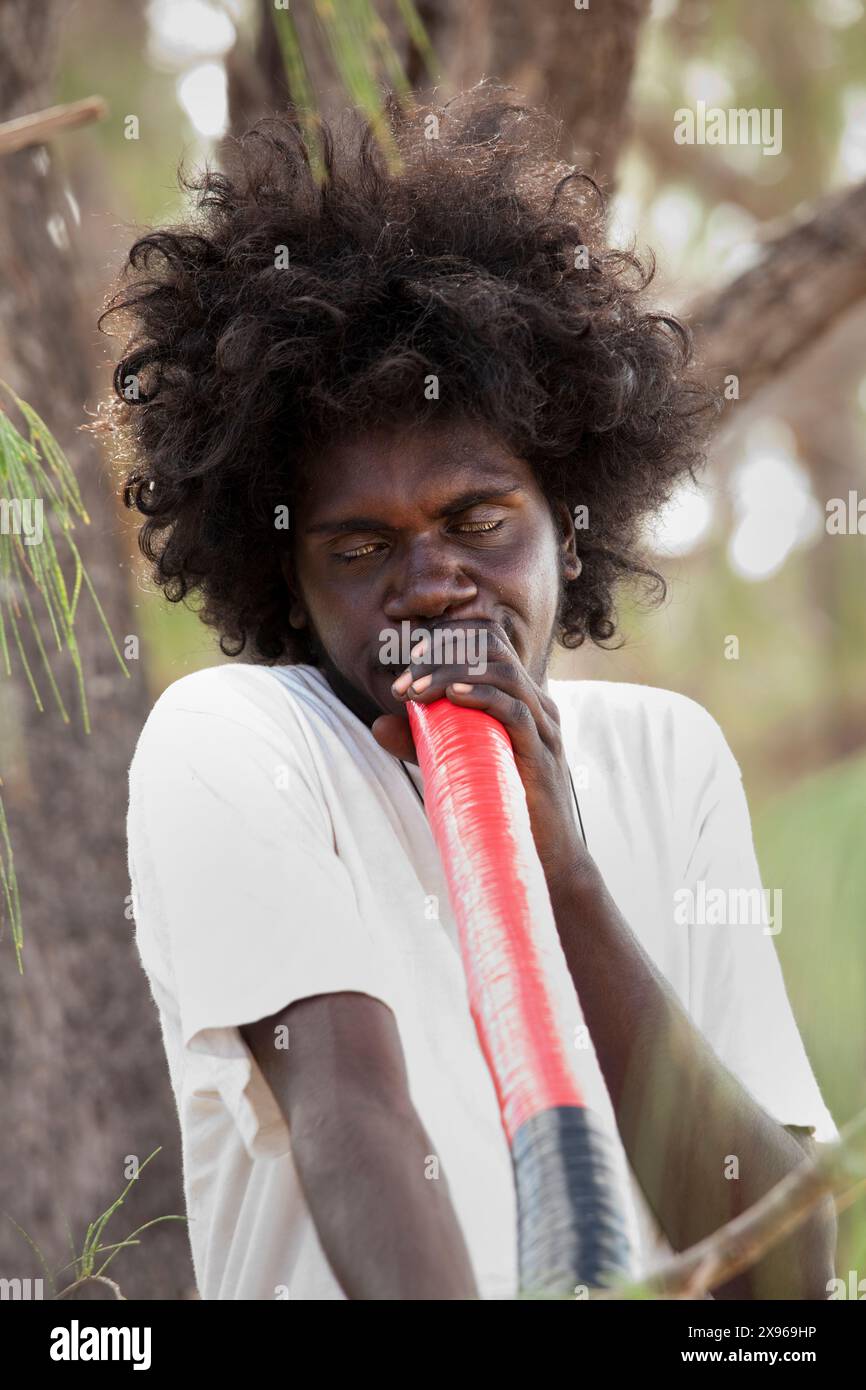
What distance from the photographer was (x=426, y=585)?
1.83m

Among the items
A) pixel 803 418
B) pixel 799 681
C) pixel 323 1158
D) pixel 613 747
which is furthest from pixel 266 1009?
pixel 799 681

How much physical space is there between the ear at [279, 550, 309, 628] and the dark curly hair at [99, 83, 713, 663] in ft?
0.10

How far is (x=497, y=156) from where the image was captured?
7.58 feet

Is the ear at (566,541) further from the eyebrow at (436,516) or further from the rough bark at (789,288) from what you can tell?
the rough bark at (789,288)

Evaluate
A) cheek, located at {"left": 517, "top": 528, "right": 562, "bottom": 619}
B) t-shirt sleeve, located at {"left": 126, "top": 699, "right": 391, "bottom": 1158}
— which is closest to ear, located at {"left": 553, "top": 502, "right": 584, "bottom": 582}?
cheek, located at {"left": 517, "top": 528, "right": 562, "bottom": 619}

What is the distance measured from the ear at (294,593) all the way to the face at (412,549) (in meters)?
0.13

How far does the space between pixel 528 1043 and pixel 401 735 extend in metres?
0.69

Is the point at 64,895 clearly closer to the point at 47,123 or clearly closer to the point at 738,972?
the point at 738,972

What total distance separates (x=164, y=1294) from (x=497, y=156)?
2030 millimetres

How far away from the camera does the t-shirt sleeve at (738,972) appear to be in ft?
6.18

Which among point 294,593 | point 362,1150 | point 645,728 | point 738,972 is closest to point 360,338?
point 294,593

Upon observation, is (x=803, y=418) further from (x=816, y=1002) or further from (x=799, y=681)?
(x=816, y=1002)

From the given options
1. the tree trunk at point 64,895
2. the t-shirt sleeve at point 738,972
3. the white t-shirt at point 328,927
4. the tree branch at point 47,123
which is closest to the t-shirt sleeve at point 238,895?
the white t-shirt at point 328,927

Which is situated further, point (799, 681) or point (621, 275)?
point (799, 681)
